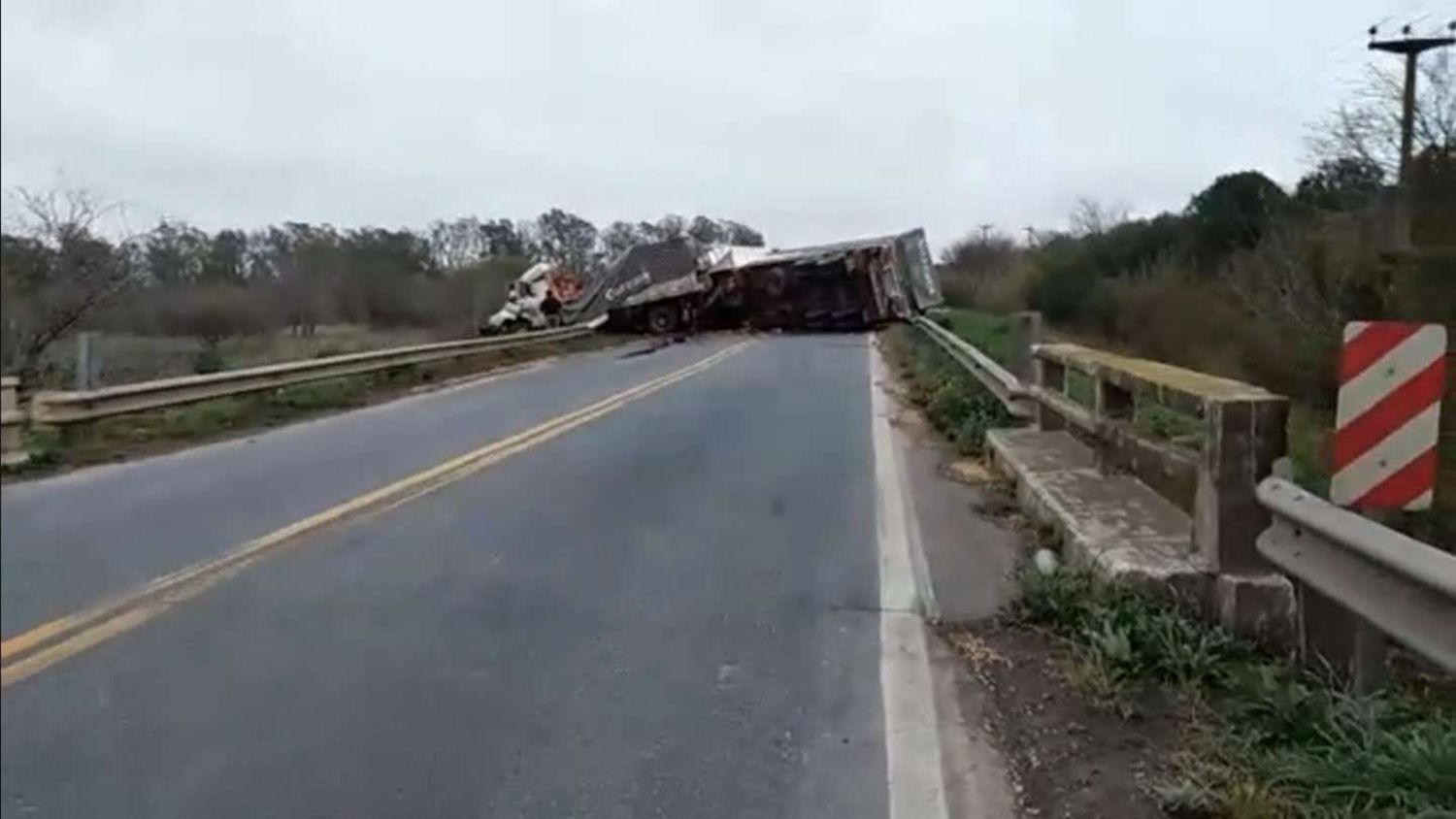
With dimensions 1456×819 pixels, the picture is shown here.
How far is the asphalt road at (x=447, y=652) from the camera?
186 centimetres

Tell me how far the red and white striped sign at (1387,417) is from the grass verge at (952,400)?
5.74m

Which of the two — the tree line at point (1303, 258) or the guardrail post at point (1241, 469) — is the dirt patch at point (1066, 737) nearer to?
the guardrail post at point (1241, 469)

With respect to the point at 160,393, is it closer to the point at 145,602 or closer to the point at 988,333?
the point at 145,602

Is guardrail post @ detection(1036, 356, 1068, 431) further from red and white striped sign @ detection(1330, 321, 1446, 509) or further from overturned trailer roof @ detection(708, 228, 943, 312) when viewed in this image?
overturned trailer roof @ detection(708, 228, 943, 312)

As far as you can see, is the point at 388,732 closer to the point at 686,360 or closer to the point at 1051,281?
the point at 1051,281

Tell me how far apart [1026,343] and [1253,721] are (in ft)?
19.8

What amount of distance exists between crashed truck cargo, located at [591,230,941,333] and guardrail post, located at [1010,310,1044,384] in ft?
76.9

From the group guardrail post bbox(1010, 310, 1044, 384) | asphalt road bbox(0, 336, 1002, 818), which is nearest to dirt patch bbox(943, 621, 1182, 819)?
asphalt road bbox(0, 336, 1002, 818)

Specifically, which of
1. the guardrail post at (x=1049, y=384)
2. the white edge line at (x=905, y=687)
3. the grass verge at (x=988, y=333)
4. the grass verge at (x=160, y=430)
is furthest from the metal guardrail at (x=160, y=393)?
the grass verge at (x=988, y=333)

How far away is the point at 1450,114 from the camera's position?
11.2 feet

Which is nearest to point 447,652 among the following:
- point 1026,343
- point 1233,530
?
point 1233,530

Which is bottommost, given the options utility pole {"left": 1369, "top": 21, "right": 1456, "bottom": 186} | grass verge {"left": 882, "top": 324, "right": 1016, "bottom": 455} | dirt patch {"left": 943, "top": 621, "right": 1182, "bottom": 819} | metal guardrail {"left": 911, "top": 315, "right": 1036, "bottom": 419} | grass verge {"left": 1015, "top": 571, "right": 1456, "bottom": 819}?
dirt patch {"left": 943, "top": 621, "right": 1182, "bottom": 819}

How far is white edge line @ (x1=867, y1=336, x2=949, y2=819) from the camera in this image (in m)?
3.34

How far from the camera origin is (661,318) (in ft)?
110
